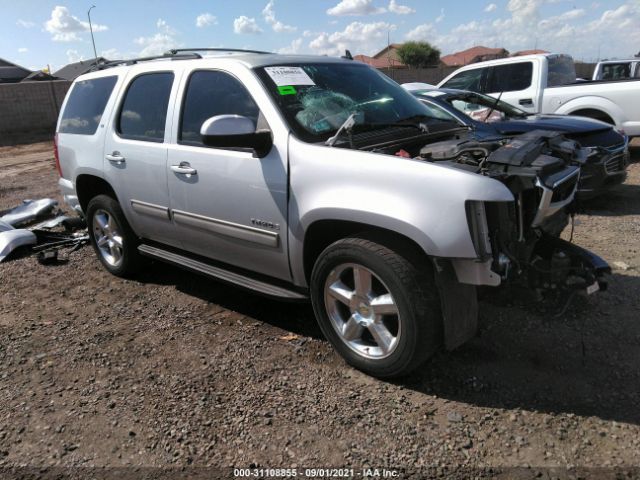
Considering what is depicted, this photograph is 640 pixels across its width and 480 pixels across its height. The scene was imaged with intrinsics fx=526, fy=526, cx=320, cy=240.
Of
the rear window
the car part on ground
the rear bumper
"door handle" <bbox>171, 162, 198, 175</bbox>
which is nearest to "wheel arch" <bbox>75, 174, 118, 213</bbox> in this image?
the rear bumper

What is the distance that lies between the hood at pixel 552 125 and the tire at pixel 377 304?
3.66 m

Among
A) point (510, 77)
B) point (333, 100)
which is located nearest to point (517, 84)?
point (510, 77)

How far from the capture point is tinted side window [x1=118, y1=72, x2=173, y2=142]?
4.05m

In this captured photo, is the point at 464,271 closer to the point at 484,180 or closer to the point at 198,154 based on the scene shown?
the point at 484,180

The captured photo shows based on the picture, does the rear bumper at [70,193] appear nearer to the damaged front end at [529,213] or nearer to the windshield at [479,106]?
the damaged front end at [529,213]

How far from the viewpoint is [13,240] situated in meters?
5.99

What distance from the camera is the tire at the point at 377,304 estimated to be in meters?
2.77

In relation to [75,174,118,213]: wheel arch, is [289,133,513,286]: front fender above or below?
above

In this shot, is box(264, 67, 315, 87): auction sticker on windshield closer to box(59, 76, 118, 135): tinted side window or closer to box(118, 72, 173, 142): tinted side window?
box(118, 72, 173, 142): tinted side window

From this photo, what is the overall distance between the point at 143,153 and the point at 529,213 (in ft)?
9.46

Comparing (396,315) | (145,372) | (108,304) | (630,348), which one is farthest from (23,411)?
(630,348)

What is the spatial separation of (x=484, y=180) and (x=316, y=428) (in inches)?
60.2

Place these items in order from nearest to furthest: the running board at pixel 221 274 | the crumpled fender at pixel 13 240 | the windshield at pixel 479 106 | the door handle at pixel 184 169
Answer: the running board at pixel 221 274, the door handle at pixel 184 169, the crumpled fender at pixel 13 240, the windshield at pixel 479 106

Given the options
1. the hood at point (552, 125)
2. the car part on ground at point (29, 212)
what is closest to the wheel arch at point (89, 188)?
the car part on ground at point (29, 212)
